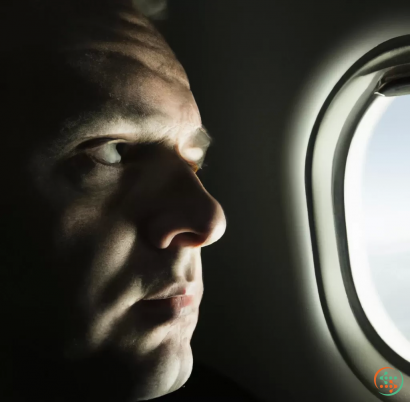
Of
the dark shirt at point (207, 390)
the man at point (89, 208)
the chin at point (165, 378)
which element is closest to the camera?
the man at point (89, 208)

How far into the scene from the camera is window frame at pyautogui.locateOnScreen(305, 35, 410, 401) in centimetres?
125

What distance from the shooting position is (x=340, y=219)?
137 centimetres

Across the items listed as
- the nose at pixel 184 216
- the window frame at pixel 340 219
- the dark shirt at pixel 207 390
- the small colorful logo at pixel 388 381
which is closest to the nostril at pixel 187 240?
the nose at pixel 184 216

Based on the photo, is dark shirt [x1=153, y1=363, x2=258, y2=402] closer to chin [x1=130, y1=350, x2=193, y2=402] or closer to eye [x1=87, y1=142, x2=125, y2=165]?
chin [x1=130, y1=350, x2=193, y2=402]

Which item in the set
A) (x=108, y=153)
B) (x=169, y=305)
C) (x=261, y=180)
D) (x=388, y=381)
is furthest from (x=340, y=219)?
(x=108, y=153)

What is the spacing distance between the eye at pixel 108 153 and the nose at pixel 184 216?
0.47ft

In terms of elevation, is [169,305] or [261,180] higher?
[261,180]

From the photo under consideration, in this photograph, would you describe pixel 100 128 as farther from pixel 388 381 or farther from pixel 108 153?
pixel 388 381

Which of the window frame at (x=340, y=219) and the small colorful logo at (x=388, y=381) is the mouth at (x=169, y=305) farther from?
the small colorful logo at (x=388, y=381)

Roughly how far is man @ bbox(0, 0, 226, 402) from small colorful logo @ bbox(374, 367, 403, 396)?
2.06 ft

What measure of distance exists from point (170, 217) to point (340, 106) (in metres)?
0.64

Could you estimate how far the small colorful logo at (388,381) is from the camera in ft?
4.11

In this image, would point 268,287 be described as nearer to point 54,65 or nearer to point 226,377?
point 226,377

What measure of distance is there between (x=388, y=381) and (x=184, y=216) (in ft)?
2.61
